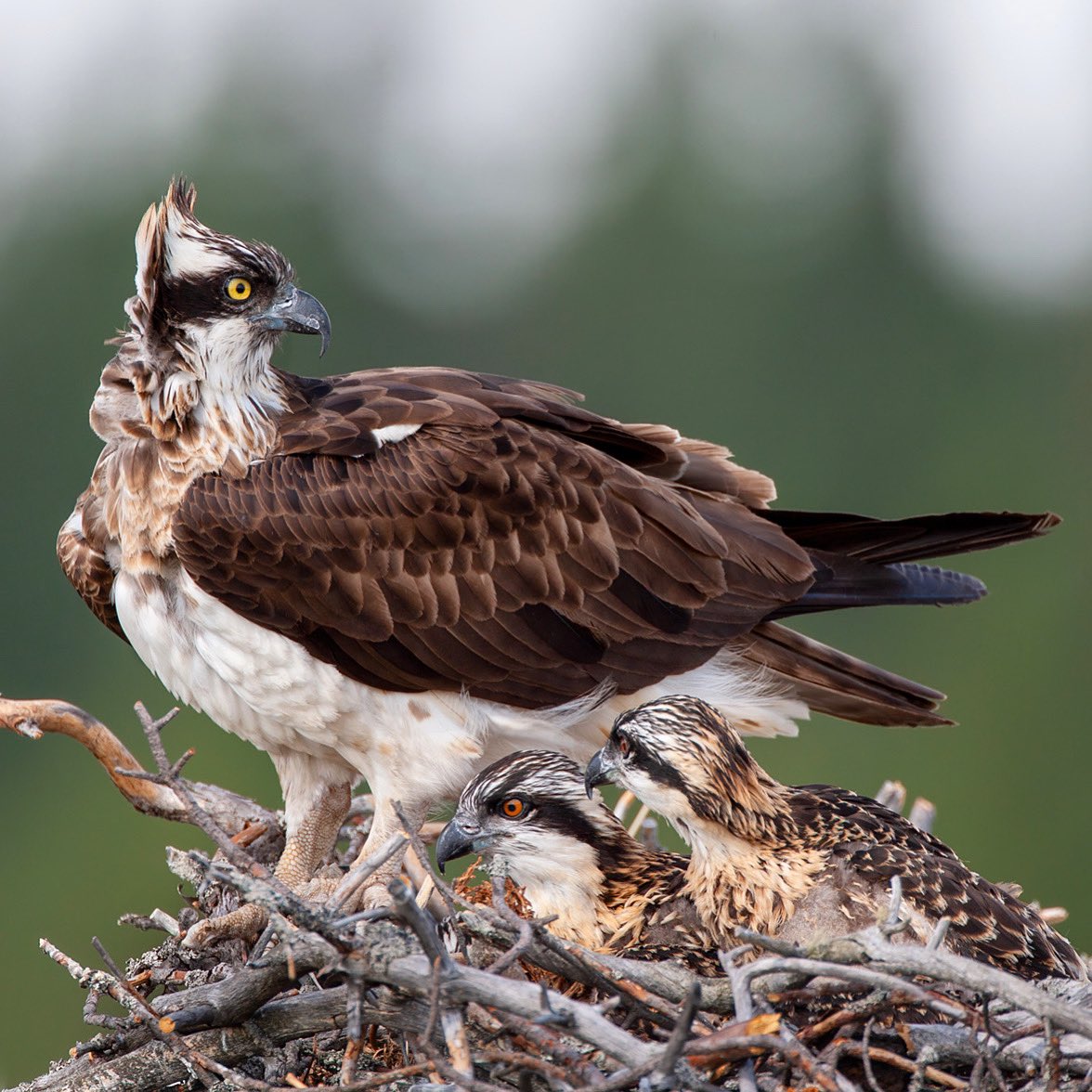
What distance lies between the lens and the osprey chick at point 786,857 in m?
4.61

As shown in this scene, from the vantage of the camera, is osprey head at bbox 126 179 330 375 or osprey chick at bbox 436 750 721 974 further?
osprey head at bbox 126 179 330 375

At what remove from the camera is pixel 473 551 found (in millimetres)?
5777

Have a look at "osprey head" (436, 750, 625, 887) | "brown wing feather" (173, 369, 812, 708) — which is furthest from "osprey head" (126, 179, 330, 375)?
"osprey head" (436, 750, 625, 887)

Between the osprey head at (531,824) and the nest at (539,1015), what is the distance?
389 millimetres

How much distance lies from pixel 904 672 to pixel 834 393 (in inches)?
320

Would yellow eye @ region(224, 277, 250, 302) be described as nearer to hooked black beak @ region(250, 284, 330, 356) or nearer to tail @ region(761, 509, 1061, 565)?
hooked black beak @ region(250, 284, 330, 356)

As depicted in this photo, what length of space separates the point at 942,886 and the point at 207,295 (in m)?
2.96

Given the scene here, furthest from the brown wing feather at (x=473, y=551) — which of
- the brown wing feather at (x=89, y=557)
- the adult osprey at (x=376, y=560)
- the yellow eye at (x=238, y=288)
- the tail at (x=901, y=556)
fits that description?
the brown wing feather at (x=89, y=557)

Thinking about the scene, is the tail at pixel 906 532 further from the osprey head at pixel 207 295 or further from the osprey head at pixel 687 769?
the osprey head at pixel 207 295

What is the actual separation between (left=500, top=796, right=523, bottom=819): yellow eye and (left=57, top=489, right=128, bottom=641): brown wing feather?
1611 mm

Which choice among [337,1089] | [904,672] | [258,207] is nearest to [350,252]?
[258,207]

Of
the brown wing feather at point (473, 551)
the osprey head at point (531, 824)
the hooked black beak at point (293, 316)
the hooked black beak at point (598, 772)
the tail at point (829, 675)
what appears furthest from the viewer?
the tail at point (829, 675)

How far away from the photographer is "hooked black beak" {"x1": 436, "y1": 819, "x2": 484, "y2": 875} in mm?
5211

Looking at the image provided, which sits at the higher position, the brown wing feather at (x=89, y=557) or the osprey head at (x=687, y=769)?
the brown wing feather at (x=89, y=557)
